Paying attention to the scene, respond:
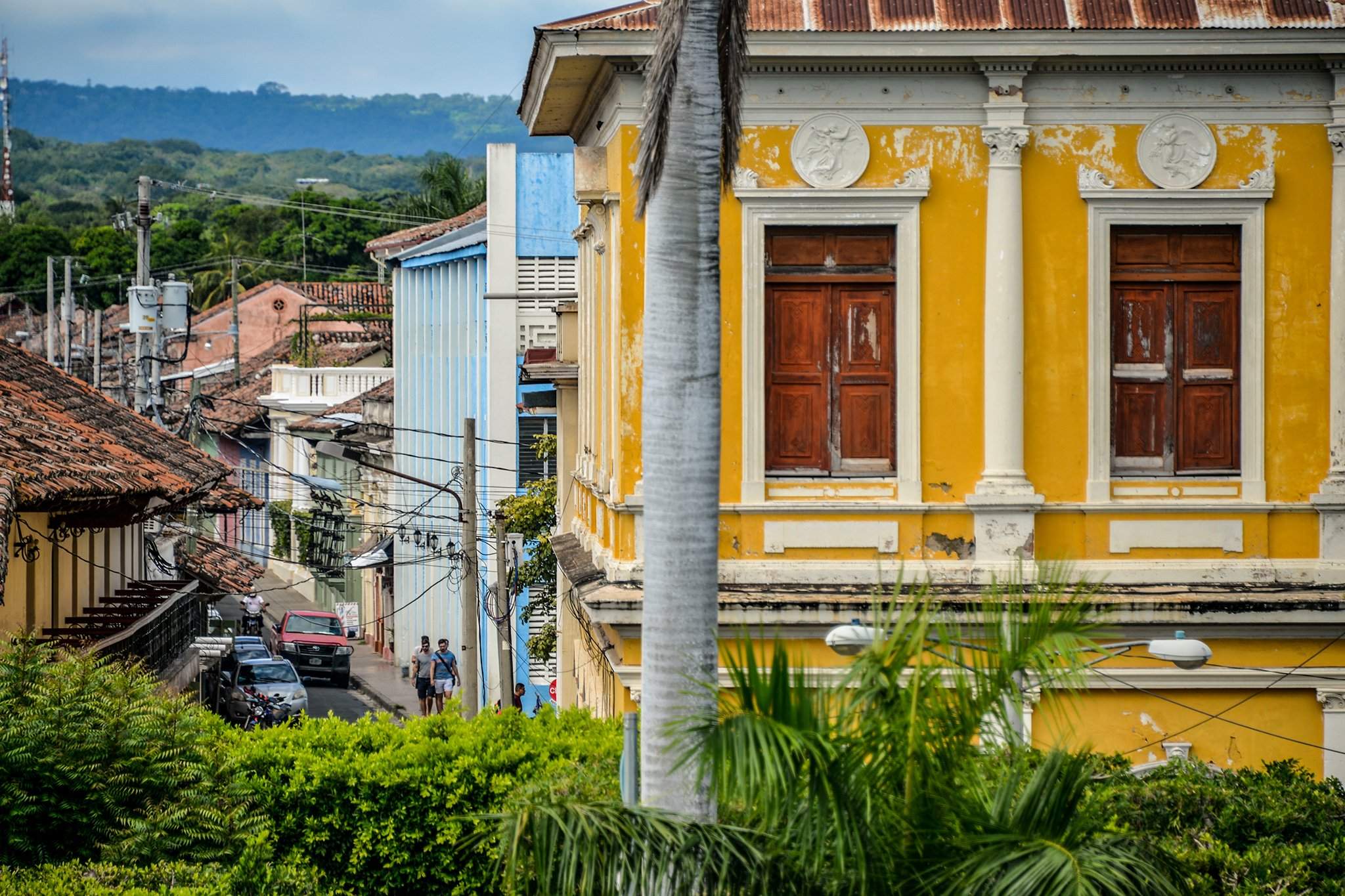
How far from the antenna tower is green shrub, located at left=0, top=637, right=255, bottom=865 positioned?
10383 centimetres

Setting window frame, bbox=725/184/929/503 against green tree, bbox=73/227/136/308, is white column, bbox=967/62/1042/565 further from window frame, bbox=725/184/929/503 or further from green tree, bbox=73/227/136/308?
green tree, bbox=73/227/136/308

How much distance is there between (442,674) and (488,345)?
20.8 feet

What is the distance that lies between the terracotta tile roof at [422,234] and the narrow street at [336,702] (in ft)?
31.4

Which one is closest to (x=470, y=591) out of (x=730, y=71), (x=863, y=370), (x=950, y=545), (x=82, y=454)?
(x=82, y=454)

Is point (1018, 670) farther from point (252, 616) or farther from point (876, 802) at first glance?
point (252, 616)

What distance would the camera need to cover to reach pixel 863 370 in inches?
561

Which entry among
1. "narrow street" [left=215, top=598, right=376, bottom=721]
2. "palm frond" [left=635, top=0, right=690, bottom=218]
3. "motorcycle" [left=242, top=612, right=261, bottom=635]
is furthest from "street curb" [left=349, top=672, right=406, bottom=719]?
"palm frond" [left=635, top=0, right=690, bottom=218]

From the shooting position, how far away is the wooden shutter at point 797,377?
46.7 ft

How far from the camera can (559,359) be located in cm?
2089

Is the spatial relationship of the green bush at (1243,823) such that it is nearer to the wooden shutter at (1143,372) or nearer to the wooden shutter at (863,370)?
the wooden shutter at (1143,372)

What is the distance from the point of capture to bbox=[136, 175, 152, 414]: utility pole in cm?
3088

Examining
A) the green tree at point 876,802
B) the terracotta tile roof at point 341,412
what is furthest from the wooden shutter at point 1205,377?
the terracotta tile roof at point 341,412

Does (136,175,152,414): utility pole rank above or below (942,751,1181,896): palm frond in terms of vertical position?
above

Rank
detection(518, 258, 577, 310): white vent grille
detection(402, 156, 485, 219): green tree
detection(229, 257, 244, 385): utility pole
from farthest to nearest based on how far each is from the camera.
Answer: detection(402, 156, 485, 219): green tree → detection(229, 257, 244, 385): utility pole → detection(518, 258, 577, 310): white vent grille
